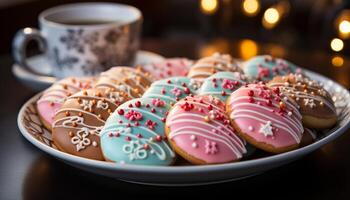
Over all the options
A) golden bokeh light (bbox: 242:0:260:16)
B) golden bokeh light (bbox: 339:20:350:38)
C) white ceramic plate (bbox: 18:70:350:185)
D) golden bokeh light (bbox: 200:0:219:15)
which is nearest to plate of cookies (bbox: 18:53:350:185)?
white ceramic plate (bbox: 18:70:350:185)

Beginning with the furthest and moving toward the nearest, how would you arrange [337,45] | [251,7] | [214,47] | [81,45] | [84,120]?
[251,7]
[337,45]
[214,47]
[81,45]
[84,120]

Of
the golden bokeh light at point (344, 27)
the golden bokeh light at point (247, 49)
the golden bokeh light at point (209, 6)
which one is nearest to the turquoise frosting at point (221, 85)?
A: the golden bokeh light at point (247, 49)

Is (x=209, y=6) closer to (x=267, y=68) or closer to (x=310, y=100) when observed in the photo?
(x=267, y=68)

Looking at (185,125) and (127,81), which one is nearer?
(185,125)

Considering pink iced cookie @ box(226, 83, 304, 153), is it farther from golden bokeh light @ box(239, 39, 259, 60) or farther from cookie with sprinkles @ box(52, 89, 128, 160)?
golden bokeh light @ box(239, 39, 259, 60)

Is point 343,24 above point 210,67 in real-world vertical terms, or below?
below

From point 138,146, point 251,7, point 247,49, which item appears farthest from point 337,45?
point 138,146

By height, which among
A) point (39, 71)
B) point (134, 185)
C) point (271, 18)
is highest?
point (134, 185)
